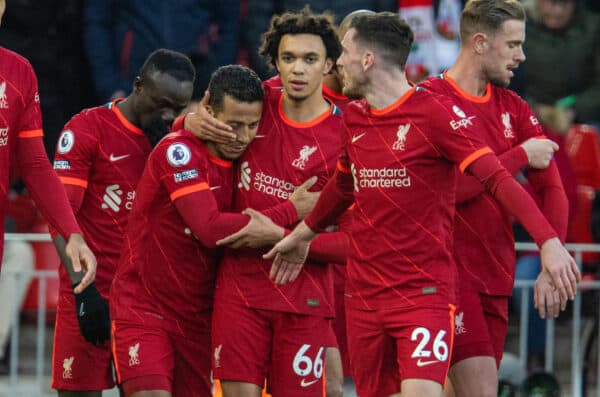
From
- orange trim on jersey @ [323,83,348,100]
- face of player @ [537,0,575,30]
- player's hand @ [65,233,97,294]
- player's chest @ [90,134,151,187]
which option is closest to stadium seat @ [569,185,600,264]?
face of player @ [537,0,575,30]

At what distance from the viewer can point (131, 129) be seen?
793 centimetres

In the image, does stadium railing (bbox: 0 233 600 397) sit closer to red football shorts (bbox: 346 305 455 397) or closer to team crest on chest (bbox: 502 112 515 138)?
team crest on chest (bbox: 502 112 515 138)

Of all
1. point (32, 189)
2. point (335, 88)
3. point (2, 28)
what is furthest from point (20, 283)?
point (32, 189)

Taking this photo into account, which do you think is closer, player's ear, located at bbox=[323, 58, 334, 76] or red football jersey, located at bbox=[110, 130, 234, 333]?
red football jersey, located at bbox=[110, 130, 234, 333]

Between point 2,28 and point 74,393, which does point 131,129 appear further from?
point 2,28

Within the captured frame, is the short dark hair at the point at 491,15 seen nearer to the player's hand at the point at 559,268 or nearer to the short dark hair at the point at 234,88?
the short dark hair at the point at 234,88

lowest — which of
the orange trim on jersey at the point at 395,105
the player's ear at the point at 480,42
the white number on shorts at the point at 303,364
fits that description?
the white number on shorts at the point at 303,364

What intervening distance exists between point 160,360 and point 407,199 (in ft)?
4.75

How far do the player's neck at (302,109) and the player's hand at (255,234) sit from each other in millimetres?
573

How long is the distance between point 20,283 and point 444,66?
338 centimetres

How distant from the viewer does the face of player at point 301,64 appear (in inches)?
295

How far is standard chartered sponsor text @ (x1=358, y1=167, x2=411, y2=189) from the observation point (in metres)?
6.80

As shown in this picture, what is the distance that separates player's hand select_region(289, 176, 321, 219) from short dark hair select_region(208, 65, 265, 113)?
468 millimetres

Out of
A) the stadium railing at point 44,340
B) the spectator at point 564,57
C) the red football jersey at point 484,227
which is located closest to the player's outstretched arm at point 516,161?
the red football jersey at point 484,227
